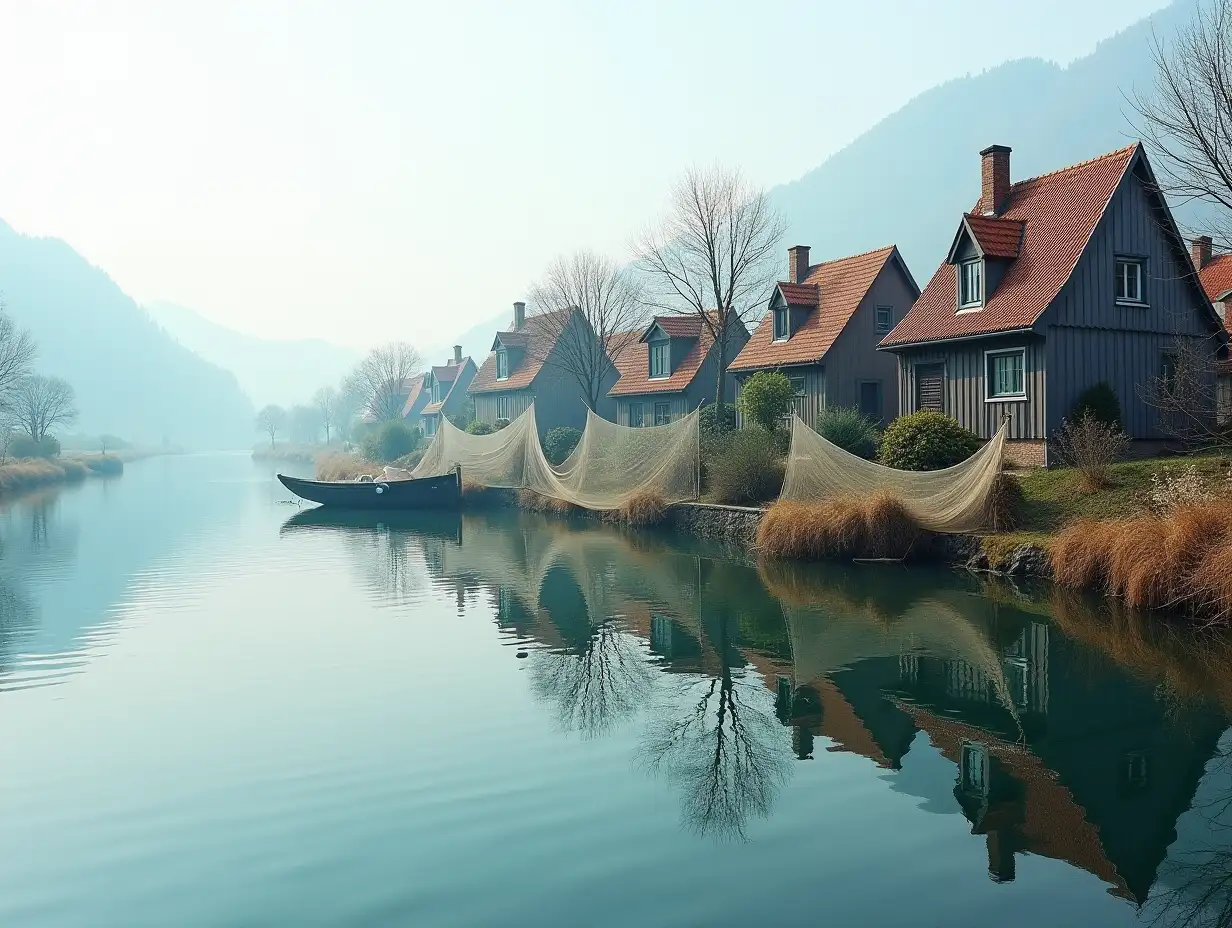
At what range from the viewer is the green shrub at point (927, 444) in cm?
2414

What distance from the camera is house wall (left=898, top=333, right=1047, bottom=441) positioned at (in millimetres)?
25922

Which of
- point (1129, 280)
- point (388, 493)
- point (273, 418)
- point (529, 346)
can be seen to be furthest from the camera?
point (273, 418)

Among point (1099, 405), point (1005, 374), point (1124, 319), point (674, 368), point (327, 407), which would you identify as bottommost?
point (1099, 405)

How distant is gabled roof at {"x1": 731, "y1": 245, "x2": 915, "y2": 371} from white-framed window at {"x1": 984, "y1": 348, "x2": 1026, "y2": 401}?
28.3 feet

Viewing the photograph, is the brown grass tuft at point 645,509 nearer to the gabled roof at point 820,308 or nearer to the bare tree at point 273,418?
the gabled roof at point 820,308

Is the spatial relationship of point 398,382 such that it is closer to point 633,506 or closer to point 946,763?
point 633,506

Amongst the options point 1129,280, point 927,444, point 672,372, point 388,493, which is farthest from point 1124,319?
point 388,493

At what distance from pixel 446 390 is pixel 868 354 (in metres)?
49.2

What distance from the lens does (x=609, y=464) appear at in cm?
3128

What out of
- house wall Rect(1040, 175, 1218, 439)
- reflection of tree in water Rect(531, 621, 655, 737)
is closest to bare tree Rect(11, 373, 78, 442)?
reflection of tree in water Rect(531, 621, 655, 737)

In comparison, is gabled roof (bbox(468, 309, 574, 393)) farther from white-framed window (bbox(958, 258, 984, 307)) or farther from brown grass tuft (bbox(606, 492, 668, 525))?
white-framed window (bbox(958, 258, 984, 307))

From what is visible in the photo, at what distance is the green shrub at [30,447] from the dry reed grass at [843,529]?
6467cm

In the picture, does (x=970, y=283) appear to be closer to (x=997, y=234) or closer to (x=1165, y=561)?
(x=997, y=234)

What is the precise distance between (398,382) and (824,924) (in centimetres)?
8694
